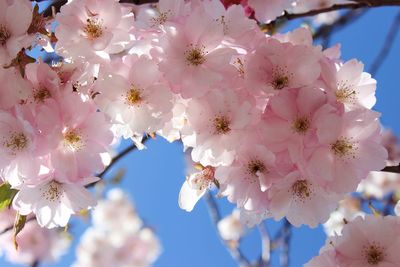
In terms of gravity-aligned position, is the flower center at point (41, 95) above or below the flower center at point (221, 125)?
above

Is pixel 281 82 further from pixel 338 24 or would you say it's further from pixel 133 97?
pixel 338 24

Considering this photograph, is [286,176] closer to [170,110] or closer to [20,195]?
[170,110]

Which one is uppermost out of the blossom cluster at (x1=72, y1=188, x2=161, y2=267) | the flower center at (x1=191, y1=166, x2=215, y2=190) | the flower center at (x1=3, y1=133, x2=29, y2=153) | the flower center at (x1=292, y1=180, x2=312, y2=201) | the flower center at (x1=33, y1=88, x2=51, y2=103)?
the flower center at (x1=33, y1=88, x2=51, y2=103)

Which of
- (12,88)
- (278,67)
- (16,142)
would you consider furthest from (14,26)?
(278,67)

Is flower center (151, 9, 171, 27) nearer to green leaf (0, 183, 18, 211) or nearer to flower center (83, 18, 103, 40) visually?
flower center (83, 18, 103, 40)

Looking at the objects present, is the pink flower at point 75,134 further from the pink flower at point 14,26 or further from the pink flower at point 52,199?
the pink flower at point 14,26

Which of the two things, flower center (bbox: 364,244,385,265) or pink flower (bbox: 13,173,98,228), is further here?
flower center (bbox: 364,244,385,265)

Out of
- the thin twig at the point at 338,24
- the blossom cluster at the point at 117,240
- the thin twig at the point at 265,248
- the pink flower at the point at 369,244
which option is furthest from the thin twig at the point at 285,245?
the blossom cluster at the point at 117,240

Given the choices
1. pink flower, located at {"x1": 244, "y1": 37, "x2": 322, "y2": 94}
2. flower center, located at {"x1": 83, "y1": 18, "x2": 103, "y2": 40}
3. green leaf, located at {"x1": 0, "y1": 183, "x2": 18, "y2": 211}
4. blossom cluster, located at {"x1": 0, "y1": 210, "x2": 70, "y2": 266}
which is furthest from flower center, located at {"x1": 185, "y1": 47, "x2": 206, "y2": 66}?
blossom cluster, located at {"x1": 0, "y1": 210, "x2": 70, "y2": 266}
